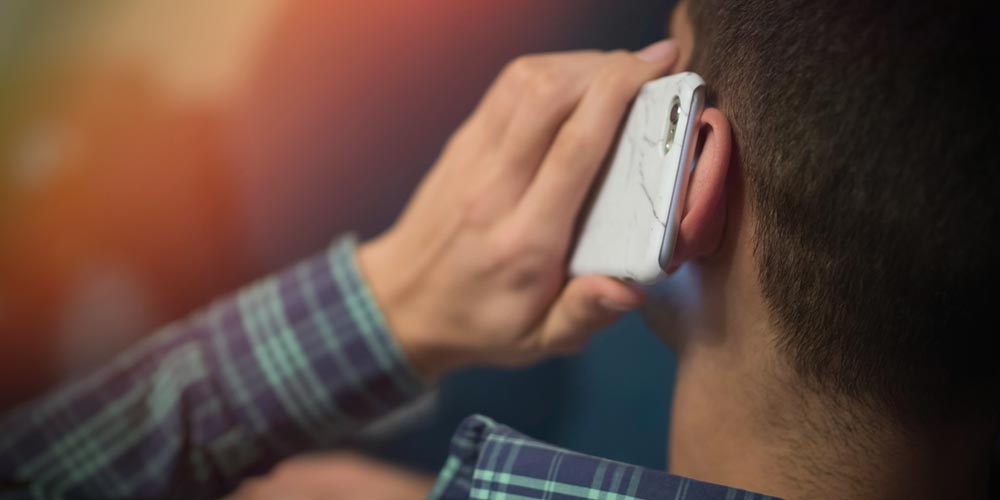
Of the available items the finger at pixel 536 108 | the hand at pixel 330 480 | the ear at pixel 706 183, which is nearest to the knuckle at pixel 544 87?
the finger at pixel 536 108

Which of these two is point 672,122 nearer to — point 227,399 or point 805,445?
point 805,445

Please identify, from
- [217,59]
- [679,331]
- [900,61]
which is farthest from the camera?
[217,59]

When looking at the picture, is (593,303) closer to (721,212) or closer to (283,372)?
(721,212)

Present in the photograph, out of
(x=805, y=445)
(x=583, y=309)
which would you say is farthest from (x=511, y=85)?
(x=805, y=445)

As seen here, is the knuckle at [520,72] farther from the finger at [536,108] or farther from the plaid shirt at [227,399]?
the plaid shirt at [227,399]

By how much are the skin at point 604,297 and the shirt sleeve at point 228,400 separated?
23 millimetres

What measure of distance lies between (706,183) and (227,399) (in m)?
0.38

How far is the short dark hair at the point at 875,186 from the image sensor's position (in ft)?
1.09

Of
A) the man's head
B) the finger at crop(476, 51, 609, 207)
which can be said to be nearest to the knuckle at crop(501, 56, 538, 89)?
the finger at crop(476, 51, 609, 207)

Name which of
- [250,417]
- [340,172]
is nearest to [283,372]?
[250,417]

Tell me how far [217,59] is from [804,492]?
1.40 ft

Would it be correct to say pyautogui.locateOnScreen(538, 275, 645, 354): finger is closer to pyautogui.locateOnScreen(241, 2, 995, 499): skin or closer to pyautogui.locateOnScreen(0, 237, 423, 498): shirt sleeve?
pyautogui.locateOnScreen(241, 2, 995, 499): skin

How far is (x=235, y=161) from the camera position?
23.9 inches

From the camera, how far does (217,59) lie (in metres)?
0.58
